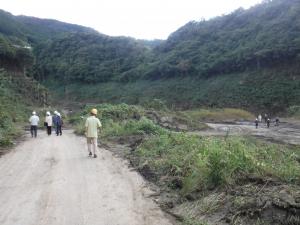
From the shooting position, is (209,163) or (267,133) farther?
(267,133)

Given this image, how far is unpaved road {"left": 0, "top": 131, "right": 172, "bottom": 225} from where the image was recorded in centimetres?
835

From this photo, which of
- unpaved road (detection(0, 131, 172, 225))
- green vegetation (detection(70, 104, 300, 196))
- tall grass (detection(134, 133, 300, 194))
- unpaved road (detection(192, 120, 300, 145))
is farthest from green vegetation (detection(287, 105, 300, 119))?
tall grass (detection(134, 133, 300, 194))

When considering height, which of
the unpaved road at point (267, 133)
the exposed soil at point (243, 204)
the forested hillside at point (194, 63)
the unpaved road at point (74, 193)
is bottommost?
the unpaved road at point (267, 133)

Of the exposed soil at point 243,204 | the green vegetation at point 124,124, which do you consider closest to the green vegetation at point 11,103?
the green vegetation at point 124,124

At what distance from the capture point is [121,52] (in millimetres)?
130125

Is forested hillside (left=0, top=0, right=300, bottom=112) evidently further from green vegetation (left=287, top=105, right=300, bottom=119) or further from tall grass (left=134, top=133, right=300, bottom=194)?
tall grass (left=134, top=133, right=300, bottom=194)

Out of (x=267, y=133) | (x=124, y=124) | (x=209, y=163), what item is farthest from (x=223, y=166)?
(x=267, y=133)

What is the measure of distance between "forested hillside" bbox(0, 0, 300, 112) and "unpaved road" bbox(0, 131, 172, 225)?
53122 mm

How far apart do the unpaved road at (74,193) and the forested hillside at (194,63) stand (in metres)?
53.1

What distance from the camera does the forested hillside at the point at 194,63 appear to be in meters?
83.0

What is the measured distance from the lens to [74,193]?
10.2 m

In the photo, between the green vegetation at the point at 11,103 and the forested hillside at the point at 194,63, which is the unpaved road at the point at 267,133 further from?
the forested hillside at the point at 194,63

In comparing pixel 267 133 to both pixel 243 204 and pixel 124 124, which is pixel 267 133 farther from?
pixel 243 204

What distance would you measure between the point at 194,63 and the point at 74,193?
319 ft
